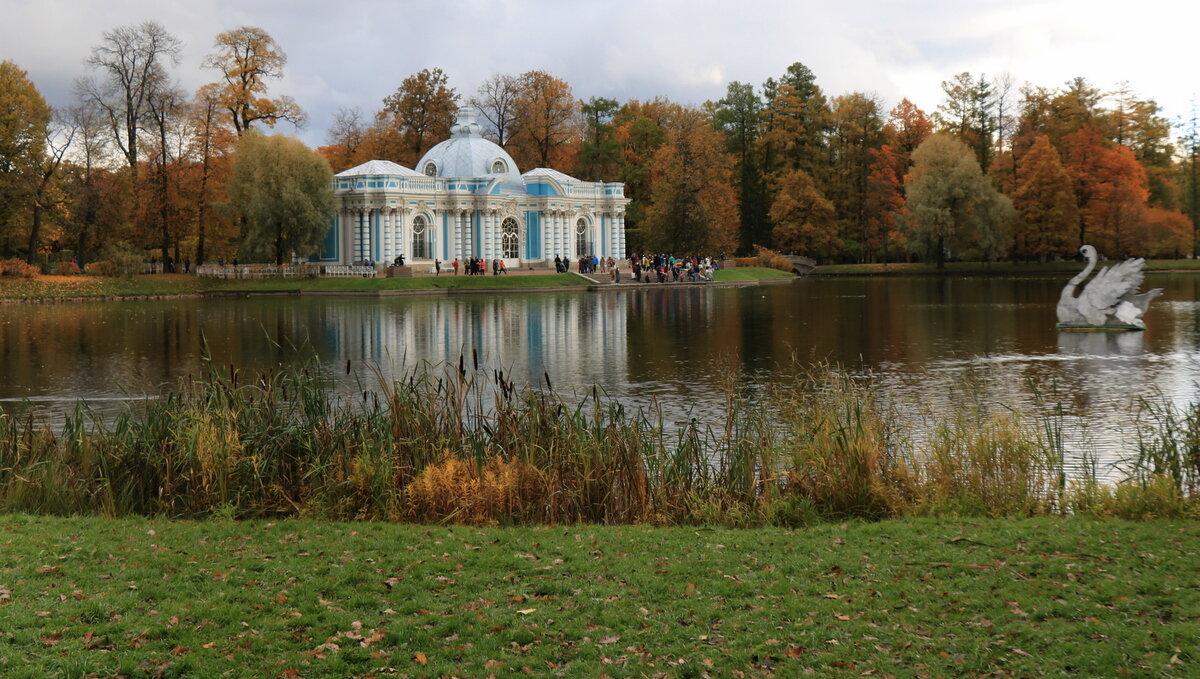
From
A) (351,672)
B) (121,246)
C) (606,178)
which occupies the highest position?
(606,178)

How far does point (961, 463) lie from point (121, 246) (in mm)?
50600

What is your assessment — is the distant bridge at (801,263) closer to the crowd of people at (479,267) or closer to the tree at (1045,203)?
the tree at (1045,203)

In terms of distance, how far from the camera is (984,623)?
5859 millimetres

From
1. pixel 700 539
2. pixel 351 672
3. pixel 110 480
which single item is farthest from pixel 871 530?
pixel 110 480

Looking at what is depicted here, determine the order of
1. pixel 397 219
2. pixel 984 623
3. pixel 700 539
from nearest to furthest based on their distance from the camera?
pixel 984 623, pixel 700 539, pixel 397 219

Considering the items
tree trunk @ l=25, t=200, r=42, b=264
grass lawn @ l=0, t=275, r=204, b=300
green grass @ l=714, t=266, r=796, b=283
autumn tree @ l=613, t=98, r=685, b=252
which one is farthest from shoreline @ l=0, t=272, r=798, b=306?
autumn tree @ l=613, t=98, r=685, b=252

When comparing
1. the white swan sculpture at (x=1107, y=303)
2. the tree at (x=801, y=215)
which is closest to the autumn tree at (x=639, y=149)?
the tree at (x=801, y=215)

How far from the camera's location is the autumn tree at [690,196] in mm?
66188

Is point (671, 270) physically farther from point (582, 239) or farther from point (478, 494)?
point (478, 494)

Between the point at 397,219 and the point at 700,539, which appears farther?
the point at 397,219

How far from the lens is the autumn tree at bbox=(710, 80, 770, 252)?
8194 centimetres

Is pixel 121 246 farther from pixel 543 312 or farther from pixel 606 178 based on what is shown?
pixel 606 178

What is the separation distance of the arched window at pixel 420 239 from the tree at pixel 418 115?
13748 mm

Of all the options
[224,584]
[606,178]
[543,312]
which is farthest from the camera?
[606,178]
